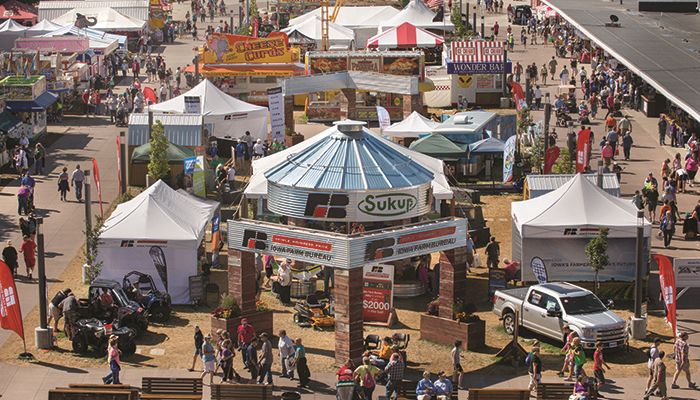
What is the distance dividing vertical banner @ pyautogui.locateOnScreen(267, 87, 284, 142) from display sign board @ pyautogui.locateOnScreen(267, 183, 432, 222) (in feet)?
63.0

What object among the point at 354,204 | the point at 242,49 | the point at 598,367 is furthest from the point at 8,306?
the point at 242,49

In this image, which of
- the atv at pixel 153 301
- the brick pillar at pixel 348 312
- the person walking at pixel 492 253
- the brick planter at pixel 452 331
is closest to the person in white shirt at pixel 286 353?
the brick pillar at pixel 348 312

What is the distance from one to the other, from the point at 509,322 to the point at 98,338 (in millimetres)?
10291

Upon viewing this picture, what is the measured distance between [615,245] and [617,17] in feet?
145

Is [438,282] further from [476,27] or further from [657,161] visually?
[476,27]

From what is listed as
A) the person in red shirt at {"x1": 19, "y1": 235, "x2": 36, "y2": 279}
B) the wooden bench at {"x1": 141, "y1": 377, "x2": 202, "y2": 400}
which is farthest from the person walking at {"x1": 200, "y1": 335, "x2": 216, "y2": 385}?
the person in red shirt at {"x1": 19, "y1": 235, "x2": 36, "y2": 279}

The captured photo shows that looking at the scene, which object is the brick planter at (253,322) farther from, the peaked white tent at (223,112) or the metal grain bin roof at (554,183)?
the peaked white tent at (223,112)

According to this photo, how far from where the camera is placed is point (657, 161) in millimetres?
57719

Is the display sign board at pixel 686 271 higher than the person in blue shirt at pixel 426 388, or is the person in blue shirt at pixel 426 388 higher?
the display sign board at pixel 686 271

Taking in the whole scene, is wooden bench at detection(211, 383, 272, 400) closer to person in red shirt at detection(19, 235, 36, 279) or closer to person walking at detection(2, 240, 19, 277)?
person in red shirt at detection(19, 235, 36, 279)

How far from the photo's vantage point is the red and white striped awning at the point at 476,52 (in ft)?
228

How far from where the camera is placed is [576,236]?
40125mm

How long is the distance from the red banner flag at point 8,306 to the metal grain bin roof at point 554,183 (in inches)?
658

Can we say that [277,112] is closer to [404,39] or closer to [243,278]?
[243,278]
